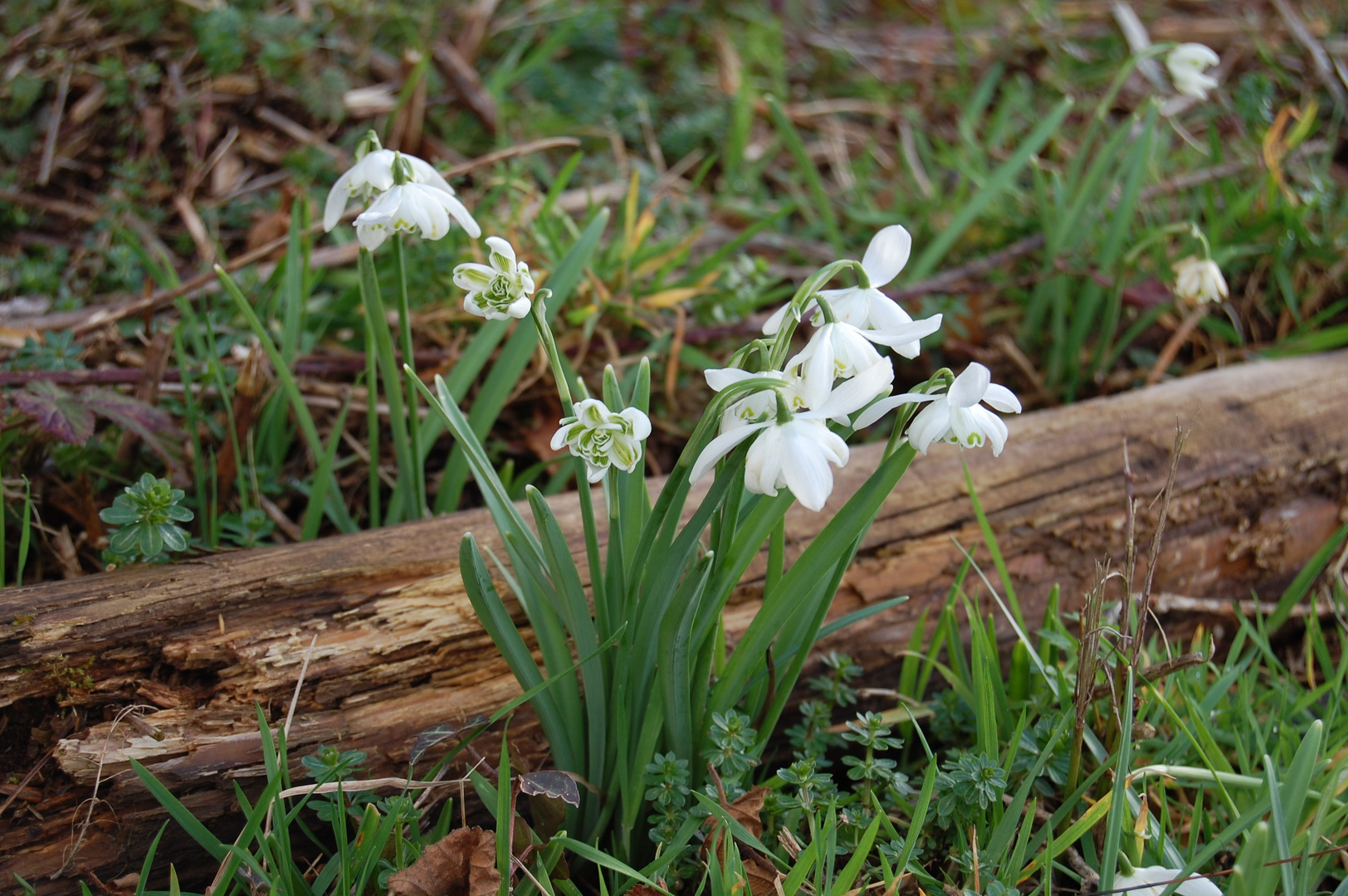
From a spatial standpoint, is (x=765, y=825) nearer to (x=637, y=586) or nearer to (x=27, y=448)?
(x=637, y=586)

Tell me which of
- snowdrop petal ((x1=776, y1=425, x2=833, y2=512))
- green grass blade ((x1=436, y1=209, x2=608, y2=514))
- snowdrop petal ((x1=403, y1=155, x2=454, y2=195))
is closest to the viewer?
snowdrop petal ((x1=776, y1=425, x2=833, y2=512))

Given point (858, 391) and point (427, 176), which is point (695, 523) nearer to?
point (858, 391)

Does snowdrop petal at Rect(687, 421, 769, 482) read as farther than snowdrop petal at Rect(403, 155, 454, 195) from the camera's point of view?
No

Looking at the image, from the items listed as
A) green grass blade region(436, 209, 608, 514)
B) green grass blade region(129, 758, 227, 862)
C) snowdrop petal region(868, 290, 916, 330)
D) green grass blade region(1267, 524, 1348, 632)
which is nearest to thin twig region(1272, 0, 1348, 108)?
green grass blade region(1267, 524, 1348, 632)

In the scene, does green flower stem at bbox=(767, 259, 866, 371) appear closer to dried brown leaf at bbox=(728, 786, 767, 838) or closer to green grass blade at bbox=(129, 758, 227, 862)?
dried brown leaf at bbox=(728, 786, 767, 838)

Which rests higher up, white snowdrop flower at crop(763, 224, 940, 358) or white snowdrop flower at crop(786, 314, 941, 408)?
white snowdrop flower at crop(763, 224, 940, 358)

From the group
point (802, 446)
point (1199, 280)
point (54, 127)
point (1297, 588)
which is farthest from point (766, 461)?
point (54, 127)
